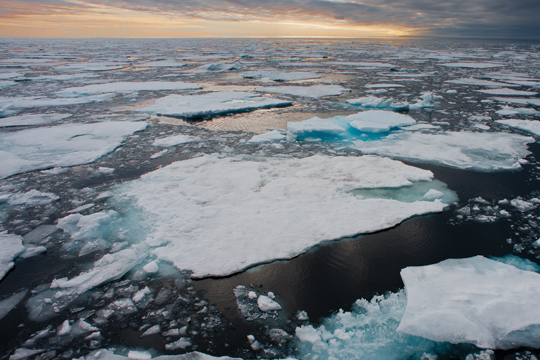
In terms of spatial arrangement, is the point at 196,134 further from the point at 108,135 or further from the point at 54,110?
the point at 54,110

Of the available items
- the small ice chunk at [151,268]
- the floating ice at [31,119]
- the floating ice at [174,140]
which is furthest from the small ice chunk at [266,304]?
the floating ice at [31,119]

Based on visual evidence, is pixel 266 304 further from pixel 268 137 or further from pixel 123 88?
pixel 123 88

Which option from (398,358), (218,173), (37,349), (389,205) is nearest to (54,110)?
(218,173)

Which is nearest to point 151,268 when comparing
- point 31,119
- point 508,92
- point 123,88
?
point 31,119

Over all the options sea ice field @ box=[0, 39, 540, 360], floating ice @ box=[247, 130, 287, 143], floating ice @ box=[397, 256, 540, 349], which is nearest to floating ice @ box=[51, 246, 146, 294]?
sea ice field @ box=[0, 39, 540, 360]

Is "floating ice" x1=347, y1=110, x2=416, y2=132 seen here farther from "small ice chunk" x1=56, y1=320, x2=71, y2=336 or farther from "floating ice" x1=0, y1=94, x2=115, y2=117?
"floating ice" x1=0, y1=94, x2=115, y2=117

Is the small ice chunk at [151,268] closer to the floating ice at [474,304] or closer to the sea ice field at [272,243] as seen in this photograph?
the sea ice field at [272,243]
